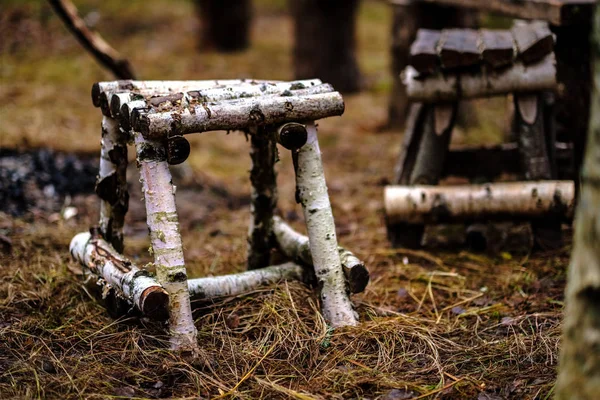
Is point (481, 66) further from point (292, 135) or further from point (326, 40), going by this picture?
point (326, 40)

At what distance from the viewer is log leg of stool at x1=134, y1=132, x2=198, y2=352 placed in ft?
8.50

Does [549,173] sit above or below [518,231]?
above

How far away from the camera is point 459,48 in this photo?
12.1 feet

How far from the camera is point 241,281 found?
305 centimetres

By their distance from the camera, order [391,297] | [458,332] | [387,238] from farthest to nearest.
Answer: [387,238] → [391,297] → [458,332]

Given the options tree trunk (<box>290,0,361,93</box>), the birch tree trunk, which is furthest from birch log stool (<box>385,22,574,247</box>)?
tree trunk (<box>290,0,361,93</box>)

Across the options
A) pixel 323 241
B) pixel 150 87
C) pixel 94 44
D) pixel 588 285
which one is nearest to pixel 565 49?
pixel 323 241

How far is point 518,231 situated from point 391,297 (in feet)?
3.32

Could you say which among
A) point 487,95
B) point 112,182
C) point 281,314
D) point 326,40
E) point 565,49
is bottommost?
point 326,40

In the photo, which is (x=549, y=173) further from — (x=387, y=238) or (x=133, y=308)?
(x=133, y=308)

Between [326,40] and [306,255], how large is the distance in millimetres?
5656

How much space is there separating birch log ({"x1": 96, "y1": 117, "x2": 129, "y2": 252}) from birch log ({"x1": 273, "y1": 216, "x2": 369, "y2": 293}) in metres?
0.76

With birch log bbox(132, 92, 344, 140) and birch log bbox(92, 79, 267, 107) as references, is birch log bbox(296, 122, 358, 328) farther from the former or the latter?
birch log bbox(92, 79, 267, 107)

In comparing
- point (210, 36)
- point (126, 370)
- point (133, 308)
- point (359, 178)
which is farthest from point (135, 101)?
point (210, 36)
